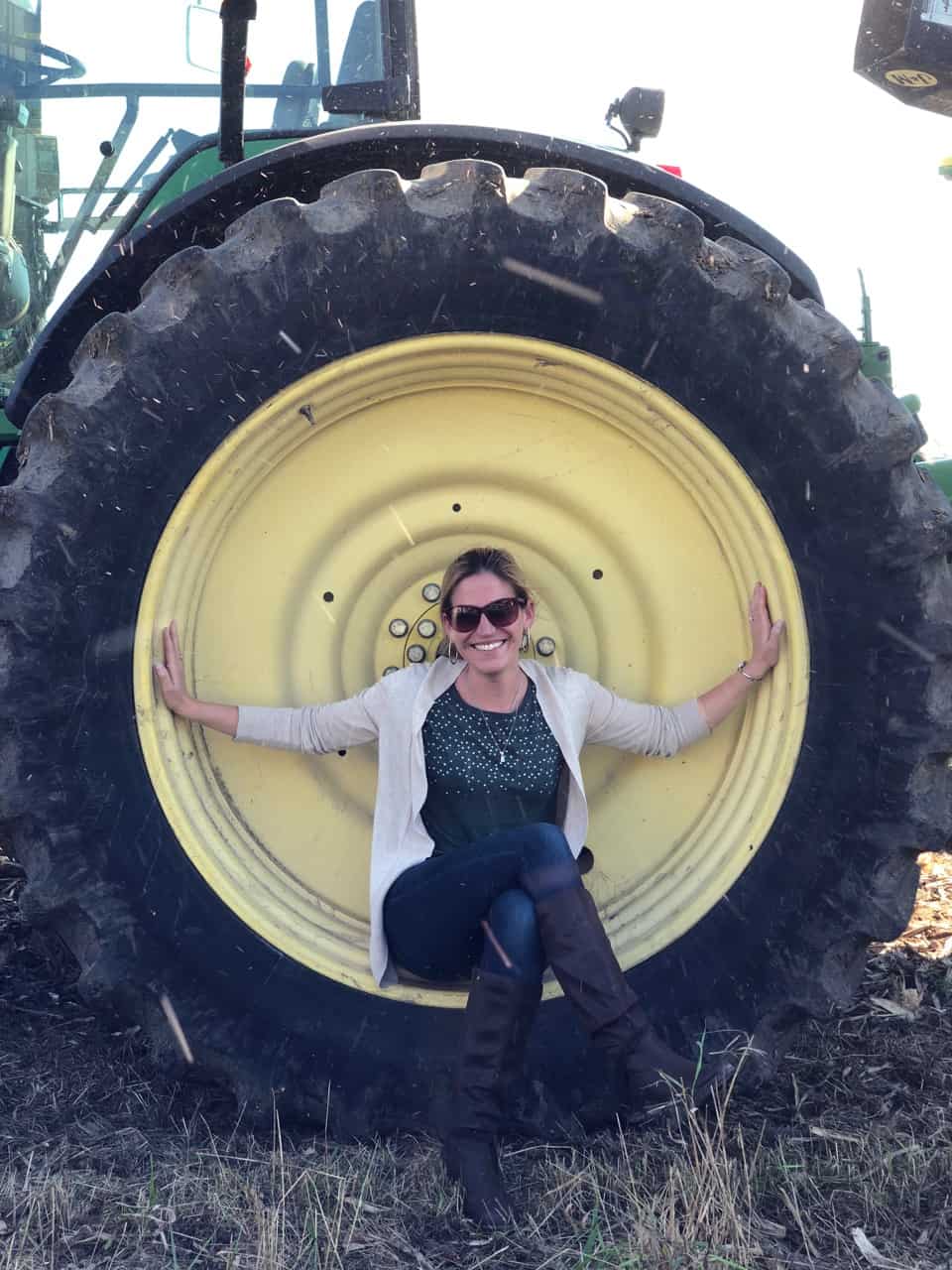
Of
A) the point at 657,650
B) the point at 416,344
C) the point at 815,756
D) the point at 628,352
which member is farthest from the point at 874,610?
the point at 416,344

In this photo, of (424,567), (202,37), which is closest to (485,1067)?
(424,567)

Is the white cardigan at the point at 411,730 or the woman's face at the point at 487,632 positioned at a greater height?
the woman's face at the point at 487,632

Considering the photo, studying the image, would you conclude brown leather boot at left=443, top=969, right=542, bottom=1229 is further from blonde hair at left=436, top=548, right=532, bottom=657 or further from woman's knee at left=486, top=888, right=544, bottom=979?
blonde hair at left=436, top=548, right=532, bottom=657

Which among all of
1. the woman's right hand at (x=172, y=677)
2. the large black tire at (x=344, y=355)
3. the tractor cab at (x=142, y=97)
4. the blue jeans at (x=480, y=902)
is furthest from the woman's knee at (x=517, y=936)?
the tractor cab at (x=142, y=97)

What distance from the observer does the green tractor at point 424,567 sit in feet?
7.72

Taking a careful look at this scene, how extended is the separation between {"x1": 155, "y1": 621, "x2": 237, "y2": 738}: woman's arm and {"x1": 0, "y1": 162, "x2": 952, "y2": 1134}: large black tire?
71 millimetres

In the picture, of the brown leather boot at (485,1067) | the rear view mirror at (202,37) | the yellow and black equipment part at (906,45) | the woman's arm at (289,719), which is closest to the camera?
the brown leather boot at (485,1067)

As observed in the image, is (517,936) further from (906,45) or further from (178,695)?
(906,45)

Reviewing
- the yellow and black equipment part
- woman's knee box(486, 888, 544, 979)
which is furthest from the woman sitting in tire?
the yellow and black equipment part

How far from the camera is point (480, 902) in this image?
2.45m

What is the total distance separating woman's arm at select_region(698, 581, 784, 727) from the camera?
2.51 m

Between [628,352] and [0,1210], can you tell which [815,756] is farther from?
[0,1210]

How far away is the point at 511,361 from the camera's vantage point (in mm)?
2477

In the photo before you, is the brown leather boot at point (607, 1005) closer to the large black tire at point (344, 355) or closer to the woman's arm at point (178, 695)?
the large black tire at point (344, 355)
